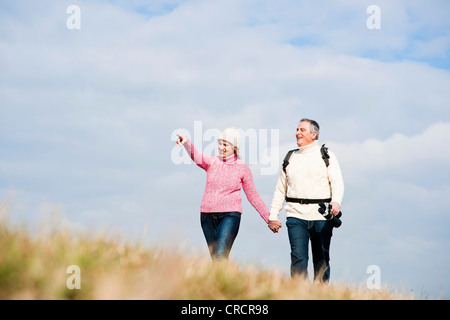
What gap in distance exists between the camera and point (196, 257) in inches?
269

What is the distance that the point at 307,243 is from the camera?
802cm

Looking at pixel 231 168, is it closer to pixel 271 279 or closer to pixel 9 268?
pixel 271 279

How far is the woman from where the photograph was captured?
8430 millimetres

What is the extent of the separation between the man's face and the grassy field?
2.27 meters

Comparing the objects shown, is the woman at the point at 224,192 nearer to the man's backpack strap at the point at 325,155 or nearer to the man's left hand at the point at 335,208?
the man's left hand at the point at 335,208

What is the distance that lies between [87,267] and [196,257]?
174cm

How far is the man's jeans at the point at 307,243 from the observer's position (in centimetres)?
794

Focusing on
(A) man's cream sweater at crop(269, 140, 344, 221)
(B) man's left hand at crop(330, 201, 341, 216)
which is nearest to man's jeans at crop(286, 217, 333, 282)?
(A) man's cream sweater at crop(269, 140, 344, 221)

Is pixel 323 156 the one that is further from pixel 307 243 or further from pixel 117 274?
pixel 117 274

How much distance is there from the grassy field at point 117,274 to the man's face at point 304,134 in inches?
89.3

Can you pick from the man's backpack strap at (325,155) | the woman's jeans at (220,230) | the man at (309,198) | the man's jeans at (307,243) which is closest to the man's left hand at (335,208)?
the man at (309,198)

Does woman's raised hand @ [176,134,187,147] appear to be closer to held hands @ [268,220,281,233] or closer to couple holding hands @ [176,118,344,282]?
couple holding hands @ [176,118,344,282]
